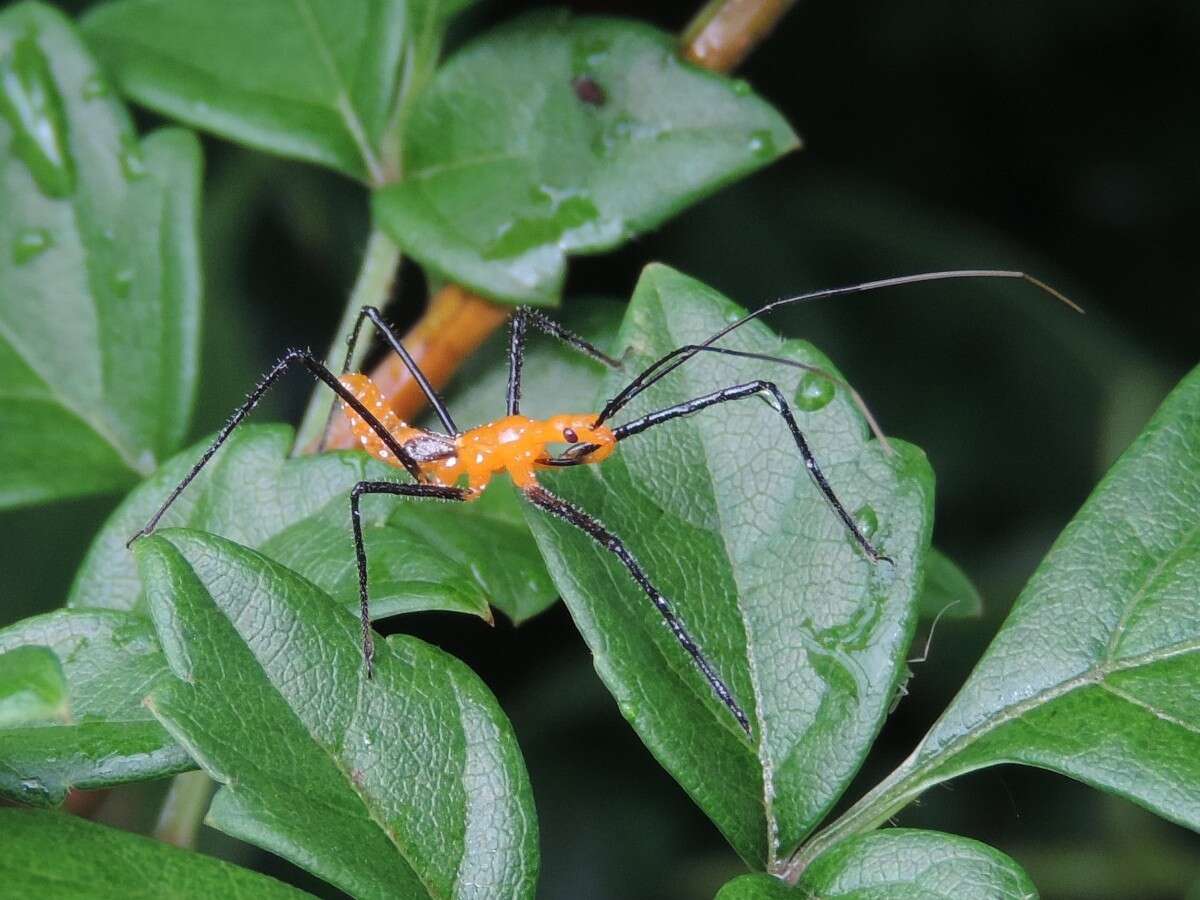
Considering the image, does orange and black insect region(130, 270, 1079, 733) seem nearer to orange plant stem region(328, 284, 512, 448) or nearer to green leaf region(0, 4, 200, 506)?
orange plant stem region(328, 284, 512, 448)

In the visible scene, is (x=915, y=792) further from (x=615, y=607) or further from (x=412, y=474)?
(x=412, y=474)

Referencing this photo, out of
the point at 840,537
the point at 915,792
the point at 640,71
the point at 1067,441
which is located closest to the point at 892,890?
the point at 915,792

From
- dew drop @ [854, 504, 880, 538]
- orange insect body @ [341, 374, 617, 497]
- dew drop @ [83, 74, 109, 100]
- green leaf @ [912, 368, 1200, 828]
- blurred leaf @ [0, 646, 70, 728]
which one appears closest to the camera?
blurred leaf @ [0, 646, 70, 728]

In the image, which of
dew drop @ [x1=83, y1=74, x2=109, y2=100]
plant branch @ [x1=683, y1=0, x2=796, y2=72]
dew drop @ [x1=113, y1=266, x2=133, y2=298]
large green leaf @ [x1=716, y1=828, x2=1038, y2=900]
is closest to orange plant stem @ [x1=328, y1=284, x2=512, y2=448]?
dew drop @ [x1=113, y1=266, x2=133, y2=298]

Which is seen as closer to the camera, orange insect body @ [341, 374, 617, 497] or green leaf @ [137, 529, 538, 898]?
green leaf @ [137, 529, 538, 898]

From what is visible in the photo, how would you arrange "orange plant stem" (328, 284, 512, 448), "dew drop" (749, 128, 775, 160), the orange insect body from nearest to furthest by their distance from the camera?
"dew drop" (749, 128, 775, 160) < the orange insect body < "orange plant stem" (328, 284, 512, 448)

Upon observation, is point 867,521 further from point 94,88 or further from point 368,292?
point 94,88

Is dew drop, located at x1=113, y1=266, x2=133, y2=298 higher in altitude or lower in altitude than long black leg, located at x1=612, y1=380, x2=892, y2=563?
lower

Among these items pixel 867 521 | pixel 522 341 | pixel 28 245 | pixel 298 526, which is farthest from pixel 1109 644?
pixel 28 245
